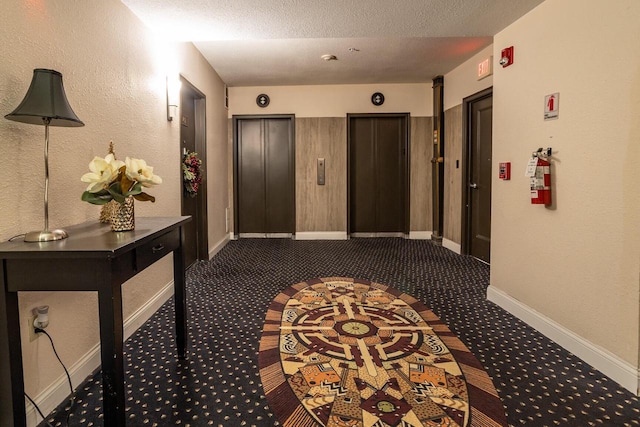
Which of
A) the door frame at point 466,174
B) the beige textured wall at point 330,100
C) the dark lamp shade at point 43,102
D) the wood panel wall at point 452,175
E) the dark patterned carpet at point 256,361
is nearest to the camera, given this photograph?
the dark lamp shade at point 43,102

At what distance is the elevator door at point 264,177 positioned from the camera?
20.3 feet

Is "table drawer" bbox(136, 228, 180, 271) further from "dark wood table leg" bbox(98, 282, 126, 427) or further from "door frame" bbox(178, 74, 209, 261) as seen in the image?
"door frame" bbox(178, 74, 209, 261)

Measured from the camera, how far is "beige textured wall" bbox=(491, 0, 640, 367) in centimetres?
193

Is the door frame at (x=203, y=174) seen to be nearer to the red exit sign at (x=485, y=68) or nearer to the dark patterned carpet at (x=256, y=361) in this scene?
the dark patterned carpet at (x=256, y=361)

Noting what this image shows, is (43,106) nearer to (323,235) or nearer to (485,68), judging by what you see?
(485,68)

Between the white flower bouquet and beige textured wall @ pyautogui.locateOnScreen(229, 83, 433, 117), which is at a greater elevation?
beige textured wall @ pyautogui.locateOnScreen(229, 83, 433, 117)

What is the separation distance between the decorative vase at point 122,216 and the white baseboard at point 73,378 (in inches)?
33.4

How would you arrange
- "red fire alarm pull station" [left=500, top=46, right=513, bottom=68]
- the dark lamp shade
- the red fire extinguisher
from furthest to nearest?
"red fire alarm pull station" [left=500, top=46, right=513, bottom=68] < the red fire extinguisher < the dark lamp shade

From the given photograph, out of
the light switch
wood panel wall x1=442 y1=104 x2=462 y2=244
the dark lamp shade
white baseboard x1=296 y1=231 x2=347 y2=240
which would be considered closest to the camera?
Result: the dark lamp shade

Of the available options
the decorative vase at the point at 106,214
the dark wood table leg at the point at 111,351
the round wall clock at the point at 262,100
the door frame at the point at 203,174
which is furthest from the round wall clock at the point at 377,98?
the dark wood table leg at the point at 111,351

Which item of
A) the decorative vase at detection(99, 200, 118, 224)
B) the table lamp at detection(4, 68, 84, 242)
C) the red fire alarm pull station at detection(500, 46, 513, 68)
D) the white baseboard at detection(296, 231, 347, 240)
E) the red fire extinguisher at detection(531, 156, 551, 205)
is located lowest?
the white baseboard at detection(296, 231, 347, 240)

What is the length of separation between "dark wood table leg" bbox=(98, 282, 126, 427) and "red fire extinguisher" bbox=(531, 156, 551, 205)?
261cm

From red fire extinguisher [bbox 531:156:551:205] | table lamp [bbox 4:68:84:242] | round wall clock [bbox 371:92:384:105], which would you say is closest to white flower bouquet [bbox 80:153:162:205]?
table lamp [bbox 4:68:84:242]

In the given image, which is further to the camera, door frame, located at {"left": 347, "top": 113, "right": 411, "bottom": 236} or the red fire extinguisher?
door frame, located at {"left": 347, "top": 113, "right": 411, "bottom": 236}
